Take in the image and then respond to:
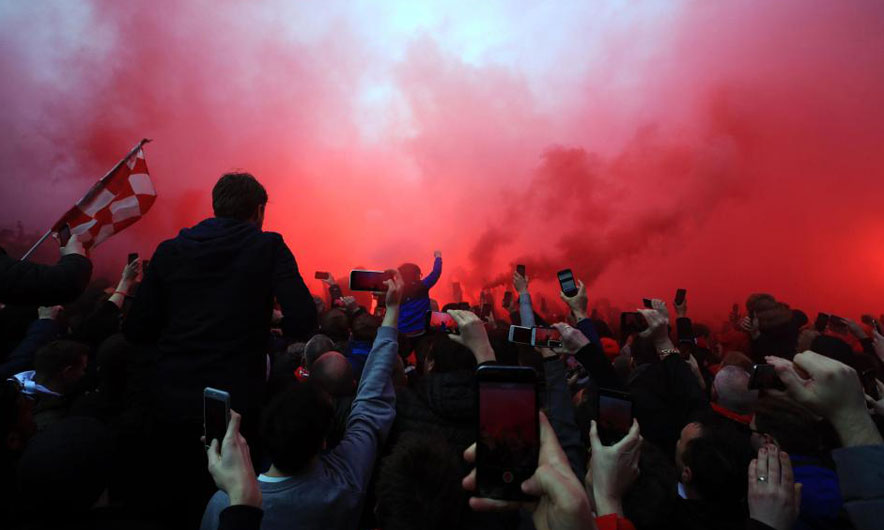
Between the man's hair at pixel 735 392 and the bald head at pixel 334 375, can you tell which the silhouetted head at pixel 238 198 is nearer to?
the bald head at pixel 334 375

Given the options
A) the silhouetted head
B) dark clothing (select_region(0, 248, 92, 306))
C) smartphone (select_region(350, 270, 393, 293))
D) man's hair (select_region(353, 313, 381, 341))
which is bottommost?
dark clothing (select_region(0, 248, 92, 306))

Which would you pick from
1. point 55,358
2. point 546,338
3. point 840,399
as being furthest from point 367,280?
point 840,399

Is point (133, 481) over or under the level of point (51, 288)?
under

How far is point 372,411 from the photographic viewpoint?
1506mm

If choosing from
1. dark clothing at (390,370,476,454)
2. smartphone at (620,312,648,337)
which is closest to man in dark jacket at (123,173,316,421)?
dark clothing at (390,370,476,454)

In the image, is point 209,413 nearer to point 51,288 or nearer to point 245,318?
point 245,318

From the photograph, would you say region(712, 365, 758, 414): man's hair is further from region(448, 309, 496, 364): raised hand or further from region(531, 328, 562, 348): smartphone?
region(448, 309, 496, 364): raised hand

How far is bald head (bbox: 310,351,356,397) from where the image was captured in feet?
6.77

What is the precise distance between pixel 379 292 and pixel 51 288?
1.17 meters

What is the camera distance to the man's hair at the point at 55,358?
2156 mm

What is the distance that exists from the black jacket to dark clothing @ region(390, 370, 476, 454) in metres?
0.49

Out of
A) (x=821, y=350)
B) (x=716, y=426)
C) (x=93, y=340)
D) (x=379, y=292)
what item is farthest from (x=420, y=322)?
(x=821, y=350)

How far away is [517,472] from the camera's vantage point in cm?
87

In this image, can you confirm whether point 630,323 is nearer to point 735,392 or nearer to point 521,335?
point 735,392
